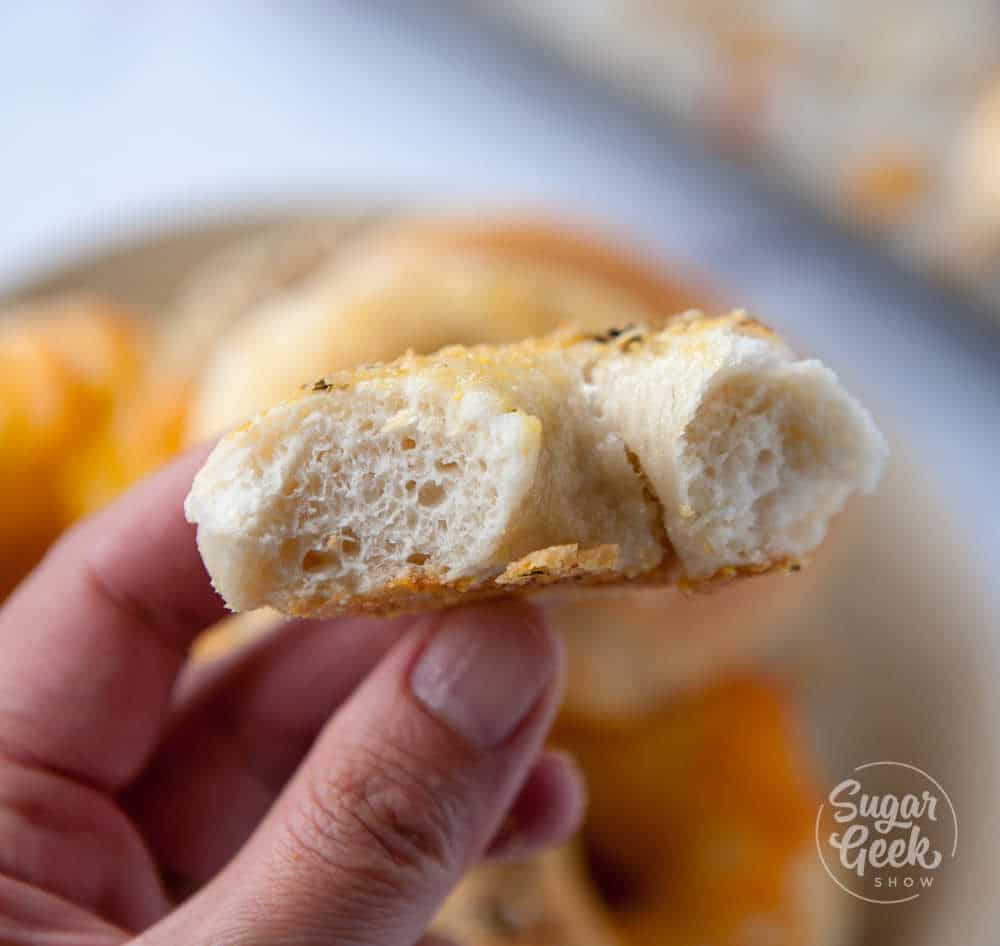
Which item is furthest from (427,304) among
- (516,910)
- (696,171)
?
(696,171)

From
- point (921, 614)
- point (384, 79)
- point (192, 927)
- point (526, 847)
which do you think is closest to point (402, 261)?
point (526, 847)

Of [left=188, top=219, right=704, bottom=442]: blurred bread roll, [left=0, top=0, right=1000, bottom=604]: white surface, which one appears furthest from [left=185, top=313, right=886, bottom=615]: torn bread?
[left=0, top=0, right=1000, bottom=604]: white surface

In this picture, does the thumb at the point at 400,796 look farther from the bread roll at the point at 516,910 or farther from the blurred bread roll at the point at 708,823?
the blurred bread roll at the point at 708,823

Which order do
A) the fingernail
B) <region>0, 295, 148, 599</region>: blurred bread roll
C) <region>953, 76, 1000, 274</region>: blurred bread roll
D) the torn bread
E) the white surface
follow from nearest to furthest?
1. the torn bread
2. the fingernail
3. <region>0, 295, 148, 599</region>: blurred bread roll
4. <region>953, 76, 1000, 274</region>: blurred bread roll
5. the white surface

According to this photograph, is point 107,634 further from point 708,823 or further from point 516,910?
point 708,823

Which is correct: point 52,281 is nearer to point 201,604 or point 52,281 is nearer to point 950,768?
point 201,604

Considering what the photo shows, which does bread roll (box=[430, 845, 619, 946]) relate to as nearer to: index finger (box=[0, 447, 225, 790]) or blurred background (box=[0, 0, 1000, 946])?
blurred background (box=[0, 0, 1000, 946])
